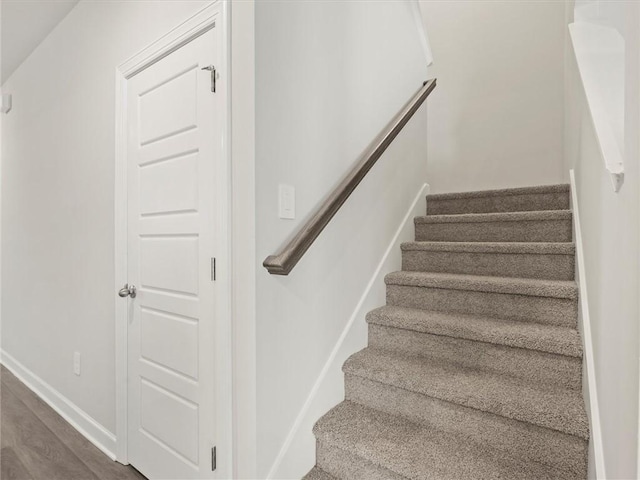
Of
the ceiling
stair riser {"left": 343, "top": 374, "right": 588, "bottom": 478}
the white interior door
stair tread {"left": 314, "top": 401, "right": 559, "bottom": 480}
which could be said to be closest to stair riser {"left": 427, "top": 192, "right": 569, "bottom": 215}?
stair riser {"left": 343, "top": 374, "right": 588, "bottom": 478}

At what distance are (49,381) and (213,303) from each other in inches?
87.4

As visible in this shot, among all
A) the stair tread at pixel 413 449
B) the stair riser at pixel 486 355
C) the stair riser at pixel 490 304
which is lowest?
the stair tread at pixel 413 449

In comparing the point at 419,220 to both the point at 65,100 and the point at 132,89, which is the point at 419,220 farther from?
the point at 65,100

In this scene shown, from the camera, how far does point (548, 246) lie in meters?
1.83

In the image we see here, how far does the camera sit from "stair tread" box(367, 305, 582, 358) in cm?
143

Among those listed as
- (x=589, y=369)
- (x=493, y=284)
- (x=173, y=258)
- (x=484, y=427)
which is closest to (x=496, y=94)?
(x=493, y=284)

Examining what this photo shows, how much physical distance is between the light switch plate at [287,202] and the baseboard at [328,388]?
69cm

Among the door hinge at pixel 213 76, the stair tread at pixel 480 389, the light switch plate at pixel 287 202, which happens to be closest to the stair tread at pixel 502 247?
the stair tread at pixel 480 389

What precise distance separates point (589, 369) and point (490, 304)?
545mm

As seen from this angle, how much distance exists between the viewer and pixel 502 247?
1.96 m

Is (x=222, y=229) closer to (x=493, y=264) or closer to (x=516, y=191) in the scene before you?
(x=493, y=264)

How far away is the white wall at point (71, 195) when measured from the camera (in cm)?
207

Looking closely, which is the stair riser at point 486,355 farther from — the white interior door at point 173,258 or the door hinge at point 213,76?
the door hinge at point 213,76

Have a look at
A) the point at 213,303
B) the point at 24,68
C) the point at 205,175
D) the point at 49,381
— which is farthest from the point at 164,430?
the point at 24,68
